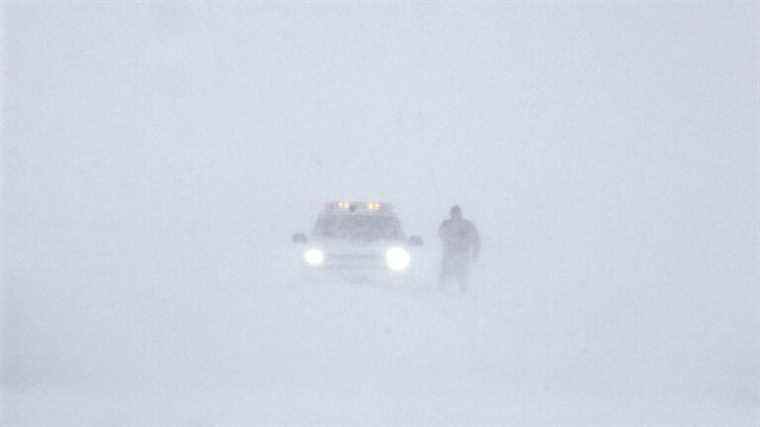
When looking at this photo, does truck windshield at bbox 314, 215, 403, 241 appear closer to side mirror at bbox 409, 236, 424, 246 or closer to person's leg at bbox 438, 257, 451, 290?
side mirror at bbox 409, 236, 424, 246

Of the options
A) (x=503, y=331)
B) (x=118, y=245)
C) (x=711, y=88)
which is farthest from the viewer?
(x=711, y=88)

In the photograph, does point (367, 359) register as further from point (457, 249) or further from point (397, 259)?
point (457, 249)

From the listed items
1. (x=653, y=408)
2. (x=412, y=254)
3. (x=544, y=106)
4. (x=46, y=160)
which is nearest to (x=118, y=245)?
(x=412, y=254)

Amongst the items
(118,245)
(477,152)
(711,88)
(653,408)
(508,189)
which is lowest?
(653,408)

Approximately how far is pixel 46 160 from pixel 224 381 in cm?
6441

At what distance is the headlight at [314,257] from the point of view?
1436 cm

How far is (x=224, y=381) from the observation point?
9633mm

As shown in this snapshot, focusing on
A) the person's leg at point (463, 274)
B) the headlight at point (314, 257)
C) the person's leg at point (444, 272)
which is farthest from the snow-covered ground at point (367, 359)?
the person's leg at point (444, 272)

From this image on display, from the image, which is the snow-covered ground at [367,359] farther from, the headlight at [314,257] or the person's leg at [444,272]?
the person's leg at [444,272]

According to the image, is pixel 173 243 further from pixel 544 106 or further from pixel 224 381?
pixel 544 106

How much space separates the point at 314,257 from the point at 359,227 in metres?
1.02

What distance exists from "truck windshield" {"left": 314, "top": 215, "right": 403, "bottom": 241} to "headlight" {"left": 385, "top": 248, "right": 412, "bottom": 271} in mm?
477

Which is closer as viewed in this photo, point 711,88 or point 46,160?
point 46,160

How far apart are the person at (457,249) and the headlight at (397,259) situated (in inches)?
67.1
